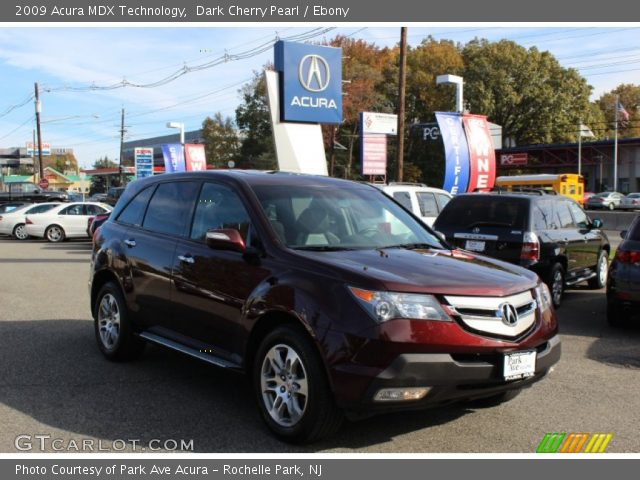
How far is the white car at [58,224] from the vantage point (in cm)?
2411

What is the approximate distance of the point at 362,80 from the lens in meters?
55.6

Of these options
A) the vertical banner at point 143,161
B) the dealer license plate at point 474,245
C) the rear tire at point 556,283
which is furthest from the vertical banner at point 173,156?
the rear tire at point 556,283

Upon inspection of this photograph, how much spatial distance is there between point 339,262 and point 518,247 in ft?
18.1

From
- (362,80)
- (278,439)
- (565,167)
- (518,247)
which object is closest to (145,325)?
(278,439)

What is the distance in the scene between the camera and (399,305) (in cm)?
388

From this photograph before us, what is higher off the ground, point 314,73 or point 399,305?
point 314,73

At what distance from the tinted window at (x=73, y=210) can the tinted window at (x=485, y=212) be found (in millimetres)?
17987

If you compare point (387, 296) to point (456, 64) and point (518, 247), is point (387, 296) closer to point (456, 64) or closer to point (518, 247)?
point (518, 247)

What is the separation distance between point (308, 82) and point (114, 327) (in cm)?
1349

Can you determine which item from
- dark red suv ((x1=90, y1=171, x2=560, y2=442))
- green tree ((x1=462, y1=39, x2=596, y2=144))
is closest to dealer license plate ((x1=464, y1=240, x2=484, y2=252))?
dark red suv ((x1=90, y1=171, x2=560, y2=442))

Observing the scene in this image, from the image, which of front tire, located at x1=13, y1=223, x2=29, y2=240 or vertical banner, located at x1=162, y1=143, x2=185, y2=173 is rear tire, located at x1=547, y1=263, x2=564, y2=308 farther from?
vertical banner, located at x1=162, y1=143, x2=185, y2=173

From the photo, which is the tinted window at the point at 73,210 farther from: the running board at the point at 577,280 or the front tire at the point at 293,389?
the front tire at the point at 293,389

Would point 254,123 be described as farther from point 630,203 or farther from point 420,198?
point 420,198

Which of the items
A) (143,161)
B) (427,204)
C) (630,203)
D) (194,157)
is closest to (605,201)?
(630,203)
